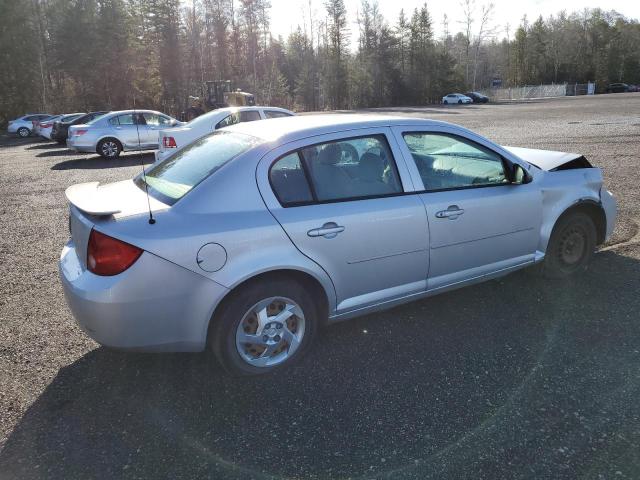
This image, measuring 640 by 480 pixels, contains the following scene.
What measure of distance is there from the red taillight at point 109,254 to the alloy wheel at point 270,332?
0.76m

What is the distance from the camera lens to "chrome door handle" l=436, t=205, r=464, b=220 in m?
3.64

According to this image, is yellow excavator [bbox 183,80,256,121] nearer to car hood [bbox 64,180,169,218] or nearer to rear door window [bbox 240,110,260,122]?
rear door window [bbox 240,110,260,122]

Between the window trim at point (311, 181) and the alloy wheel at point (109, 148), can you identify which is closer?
the window trim at point (311, 181)

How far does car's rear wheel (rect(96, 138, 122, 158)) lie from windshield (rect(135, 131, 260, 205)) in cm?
1350

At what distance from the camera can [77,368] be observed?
11.3 feet

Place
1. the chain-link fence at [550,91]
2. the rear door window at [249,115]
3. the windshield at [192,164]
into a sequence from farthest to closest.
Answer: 1. the chain-link fence at [550,91]
2. the rear door window at [249,115]
3. the windshield at [192,164]

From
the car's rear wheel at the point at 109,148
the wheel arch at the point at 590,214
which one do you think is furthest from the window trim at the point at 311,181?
the car's rear wheel at the point at 109,148

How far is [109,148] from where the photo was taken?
1616cm

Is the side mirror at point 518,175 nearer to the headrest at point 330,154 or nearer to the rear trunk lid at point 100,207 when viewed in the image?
the headrest at point 330,154

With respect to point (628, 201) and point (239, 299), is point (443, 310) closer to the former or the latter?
point (239, 299)

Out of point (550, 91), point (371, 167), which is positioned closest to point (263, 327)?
point (371, 167)

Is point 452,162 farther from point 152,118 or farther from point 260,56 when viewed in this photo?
point 260,56

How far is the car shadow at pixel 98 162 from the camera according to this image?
14403 millimetres

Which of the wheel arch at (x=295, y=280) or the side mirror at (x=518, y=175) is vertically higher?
the side mirror at (x=518, y=175)
